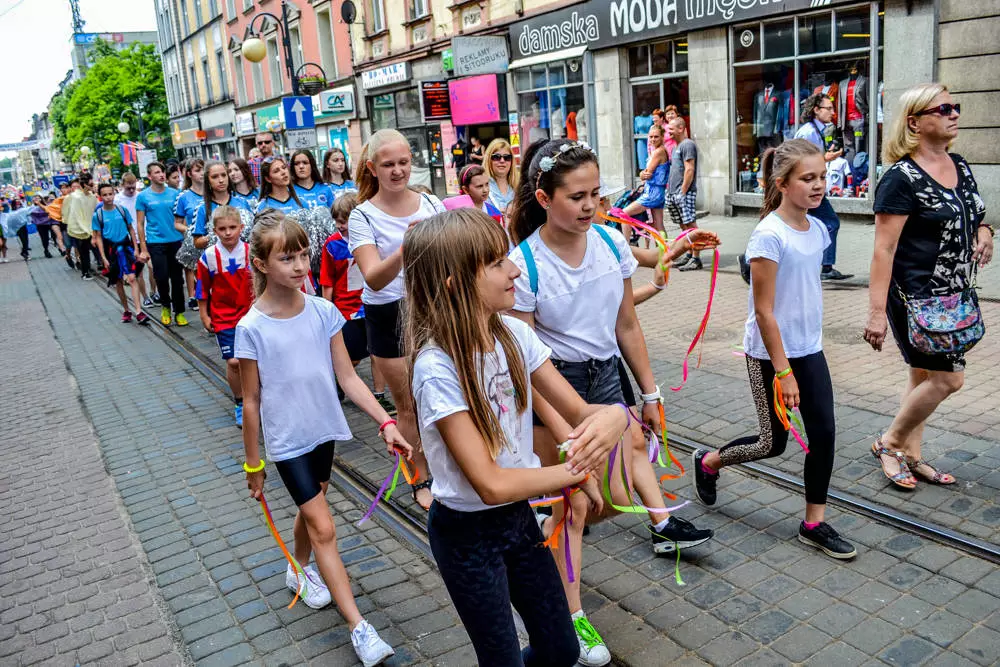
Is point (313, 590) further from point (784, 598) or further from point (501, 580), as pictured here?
point (784, 598)

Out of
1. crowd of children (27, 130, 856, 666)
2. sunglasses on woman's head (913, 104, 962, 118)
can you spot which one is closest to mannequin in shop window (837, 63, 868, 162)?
crowd of children (27, 130, 856, 666)

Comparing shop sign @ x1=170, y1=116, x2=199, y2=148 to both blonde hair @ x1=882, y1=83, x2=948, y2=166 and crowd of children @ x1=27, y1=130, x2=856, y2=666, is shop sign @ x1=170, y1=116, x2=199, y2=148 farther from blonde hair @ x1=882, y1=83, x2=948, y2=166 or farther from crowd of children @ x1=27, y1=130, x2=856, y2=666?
blonde hair @ x1=882, y1=83, x2=948, y2=166

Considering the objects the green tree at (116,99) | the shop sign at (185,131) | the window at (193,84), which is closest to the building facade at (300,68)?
the window at (193,84)

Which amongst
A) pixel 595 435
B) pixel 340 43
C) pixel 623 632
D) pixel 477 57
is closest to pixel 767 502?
pixel 623 632

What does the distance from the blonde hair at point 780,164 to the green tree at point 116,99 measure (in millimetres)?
56368

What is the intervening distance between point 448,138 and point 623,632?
20.9m

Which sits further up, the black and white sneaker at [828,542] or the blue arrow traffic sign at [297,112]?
the blue arrow traffic sign at [297,112]

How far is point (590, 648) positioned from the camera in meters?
3.21

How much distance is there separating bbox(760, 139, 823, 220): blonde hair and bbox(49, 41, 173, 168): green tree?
56.4 meters

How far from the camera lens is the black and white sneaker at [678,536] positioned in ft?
12.9

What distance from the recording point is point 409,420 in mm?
5008

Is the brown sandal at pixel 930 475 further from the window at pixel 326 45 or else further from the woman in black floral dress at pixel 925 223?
the window at pixel 326 45

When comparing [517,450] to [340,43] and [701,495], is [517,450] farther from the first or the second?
[340,43]

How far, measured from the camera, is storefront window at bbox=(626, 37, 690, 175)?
16375 mm
